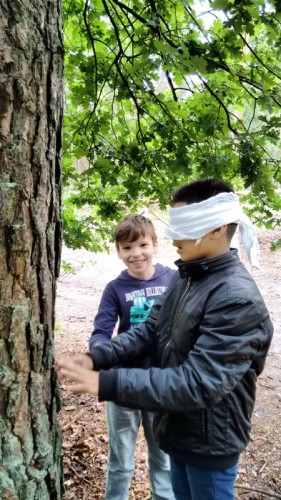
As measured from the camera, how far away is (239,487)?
8.95ft

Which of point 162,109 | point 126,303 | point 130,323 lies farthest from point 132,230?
point 162,109

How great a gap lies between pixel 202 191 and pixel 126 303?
0.91 meters

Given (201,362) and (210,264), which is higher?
(210,264)

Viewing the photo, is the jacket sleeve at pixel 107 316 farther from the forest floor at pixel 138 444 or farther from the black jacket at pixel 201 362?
the forest floor at pixel 138 444

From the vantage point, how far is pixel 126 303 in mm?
2316

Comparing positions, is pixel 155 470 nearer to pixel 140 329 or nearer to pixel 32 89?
pixel 140 329

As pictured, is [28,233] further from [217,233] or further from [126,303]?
[126,303]

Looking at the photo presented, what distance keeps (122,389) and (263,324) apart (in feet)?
1.88

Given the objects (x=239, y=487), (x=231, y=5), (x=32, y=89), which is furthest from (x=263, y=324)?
(x=239, y=487)

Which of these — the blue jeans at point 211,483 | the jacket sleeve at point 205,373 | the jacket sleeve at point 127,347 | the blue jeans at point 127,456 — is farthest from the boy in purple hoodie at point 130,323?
the jacket sleeve at point 205,373

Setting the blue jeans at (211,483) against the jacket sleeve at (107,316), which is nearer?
the blue jeans at (211,483)

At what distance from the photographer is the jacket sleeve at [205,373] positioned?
1.35 meters

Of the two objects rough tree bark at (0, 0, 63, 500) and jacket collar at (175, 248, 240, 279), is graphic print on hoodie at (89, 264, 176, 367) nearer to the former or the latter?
jacket collar at (175, 248, 240, 279)

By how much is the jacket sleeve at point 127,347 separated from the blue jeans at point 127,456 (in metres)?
0.53
